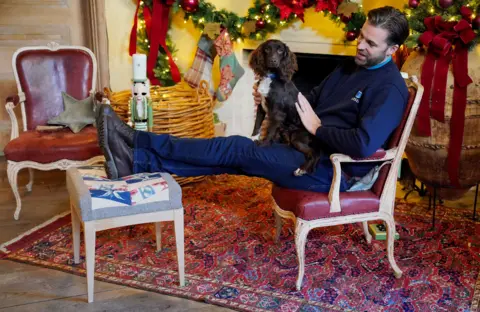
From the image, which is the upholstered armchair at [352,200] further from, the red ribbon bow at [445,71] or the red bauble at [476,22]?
the red bauble at [476,22]

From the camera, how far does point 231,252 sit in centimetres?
240

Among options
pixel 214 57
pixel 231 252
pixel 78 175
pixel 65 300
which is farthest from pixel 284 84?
pixel 214 57

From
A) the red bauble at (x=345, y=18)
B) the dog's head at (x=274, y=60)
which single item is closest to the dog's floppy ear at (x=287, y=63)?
the dog's head at (x=274, y=60)

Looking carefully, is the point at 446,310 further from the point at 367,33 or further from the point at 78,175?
the point at 78,175

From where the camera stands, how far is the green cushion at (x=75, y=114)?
9.97 feet

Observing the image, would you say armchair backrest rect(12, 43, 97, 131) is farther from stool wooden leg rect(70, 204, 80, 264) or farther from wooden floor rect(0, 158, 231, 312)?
stool wooden leg rect(70, 204, 80, 264)

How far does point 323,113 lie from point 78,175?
3.62 ft

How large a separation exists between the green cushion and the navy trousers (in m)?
0.98

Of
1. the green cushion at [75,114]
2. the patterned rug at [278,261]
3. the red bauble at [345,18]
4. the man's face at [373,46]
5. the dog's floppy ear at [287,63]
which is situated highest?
the red bauble at [345,18]

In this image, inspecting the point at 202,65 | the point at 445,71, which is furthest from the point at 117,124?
the point at 202,65

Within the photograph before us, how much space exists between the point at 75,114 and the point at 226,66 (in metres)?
1.27

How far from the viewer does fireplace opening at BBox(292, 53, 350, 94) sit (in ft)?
13.2

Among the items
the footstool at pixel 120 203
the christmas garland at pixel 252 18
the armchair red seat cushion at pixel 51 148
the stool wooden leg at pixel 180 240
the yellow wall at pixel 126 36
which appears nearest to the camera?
the footstool at pixel 120 203

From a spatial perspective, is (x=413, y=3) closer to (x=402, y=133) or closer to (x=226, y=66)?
(x=402, y=133)
